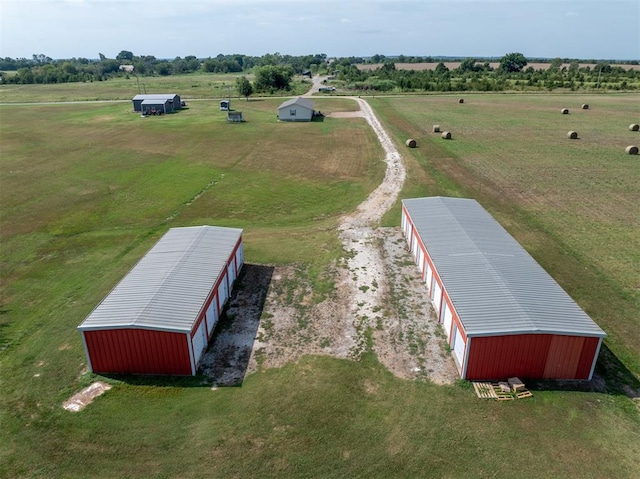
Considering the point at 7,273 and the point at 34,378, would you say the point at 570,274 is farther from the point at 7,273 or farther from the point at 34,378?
the point at 7,273

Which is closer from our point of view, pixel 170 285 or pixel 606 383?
pixel 606 383

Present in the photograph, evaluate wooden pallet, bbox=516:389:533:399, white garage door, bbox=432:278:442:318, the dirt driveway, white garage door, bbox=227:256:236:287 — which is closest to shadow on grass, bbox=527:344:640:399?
wooden pallet, bbox=516:389:533:399

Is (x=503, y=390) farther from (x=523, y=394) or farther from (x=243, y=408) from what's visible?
(x=243, y=408)

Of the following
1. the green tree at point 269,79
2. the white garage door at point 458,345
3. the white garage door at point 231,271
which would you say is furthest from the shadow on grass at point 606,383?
the green tree at point 269,79

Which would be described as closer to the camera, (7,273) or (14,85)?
(7,273)

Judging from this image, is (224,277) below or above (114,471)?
above

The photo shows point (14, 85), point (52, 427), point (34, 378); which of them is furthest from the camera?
point (14, 85)

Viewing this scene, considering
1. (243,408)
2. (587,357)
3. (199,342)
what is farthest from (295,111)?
(587,357)

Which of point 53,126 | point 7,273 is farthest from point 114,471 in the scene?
point 53,126
